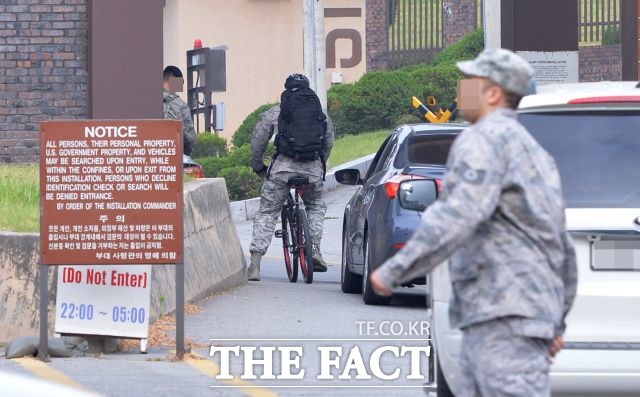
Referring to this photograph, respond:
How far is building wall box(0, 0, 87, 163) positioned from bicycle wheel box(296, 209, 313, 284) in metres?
3.09

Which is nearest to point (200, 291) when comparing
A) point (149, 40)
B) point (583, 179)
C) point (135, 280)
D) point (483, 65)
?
point (135, 280)

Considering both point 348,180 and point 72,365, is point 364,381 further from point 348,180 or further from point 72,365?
point 348,180

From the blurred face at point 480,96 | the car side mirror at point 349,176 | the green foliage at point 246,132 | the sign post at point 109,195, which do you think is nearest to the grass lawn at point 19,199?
the sign post at point 109,195

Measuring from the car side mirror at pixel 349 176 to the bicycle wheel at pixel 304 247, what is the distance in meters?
0.67

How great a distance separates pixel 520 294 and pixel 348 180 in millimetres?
9024

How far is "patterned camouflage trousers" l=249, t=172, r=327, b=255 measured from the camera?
14.8 m

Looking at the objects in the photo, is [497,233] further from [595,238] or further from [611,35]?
[611,35]

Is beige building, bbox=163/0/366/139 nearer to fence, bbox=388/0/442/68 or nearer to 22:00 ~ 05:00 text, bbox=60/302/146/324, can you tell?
fence, bbox=388/0/442/68

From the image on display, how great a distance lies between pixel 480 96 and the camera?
531 centimetres

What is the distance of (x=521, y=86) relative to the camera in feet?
17.4

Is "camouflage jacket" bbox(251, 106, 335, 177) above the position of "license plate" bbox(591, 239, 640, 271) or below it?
above

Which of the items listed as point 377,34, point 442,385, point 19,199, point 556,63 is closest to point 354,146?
point 556,63

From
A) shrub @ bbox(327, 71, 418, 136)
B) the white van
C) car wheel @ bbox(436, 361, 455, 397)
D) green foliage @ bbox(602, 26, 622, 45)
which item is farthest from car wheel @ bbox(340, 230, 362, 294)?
green foliage @ bbox(602, 26, 622, 45)

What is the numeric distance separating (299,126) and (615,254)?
781 cm
